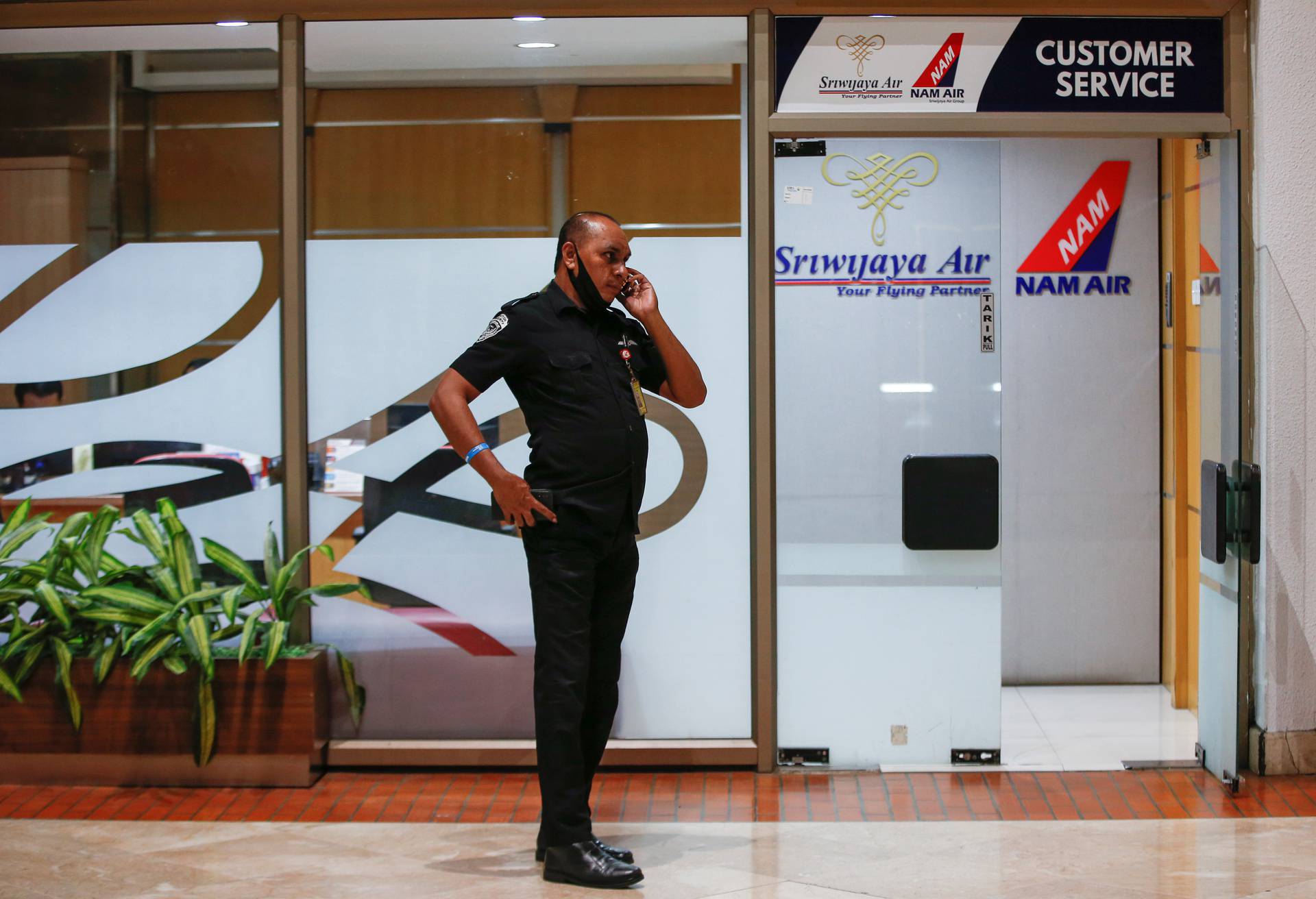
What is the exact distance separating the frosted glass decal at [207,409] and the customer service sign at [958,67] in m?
1.98

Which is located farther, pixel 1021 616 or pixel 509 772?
pixel 1021 616

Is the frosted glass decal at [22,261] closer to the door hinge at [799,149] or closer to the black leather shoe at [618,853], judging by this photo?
the door hinge at [799,149]

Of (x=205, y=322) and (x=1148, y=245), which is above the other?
(x=1148, y=245)

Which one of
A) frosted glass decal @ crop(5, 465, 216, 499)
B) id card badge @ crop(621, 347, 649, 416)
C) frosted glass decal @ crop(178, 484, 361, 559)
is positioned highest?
id card badge @ crop(621, 347, 649, 416)

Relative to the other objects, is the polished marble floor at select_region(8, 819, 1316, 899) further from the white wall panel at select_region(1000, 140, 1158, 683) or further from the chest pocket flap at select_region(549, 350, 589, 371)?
the white wall panel at select_region(1000, 140, 1158, 683)

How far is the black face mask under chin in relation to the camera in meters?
4.05

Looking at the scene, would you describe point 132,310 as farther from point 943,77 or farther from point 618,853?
point 943,77

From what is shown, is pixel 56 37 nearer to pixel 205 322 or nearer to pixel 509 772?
pixel 205 322

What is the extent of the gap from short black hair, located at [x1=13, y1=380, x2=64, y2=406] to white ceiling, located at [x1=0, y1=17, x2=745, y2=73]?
1198 mm

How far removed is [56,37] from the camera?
Answer: 199 inches

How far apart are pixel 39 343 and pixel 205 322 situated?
606 millimetres

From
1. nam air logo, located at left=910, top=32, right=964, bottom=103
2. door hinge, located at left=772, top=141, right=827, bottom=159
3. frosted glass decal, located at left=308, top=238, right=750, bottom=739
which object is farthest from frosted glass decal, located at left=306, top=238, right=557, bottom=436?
nam air logo, located at left=910, top=32, right=964, bottom=103

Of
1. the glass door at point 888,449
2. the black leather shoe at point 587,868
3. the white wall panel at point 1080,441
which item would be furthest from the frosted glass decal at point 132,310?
the white wall panel at point 1080,441

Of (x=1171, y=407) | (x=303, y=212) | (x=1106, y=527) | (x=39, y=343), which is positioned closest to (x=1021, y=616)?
(x=1106, y=527)
